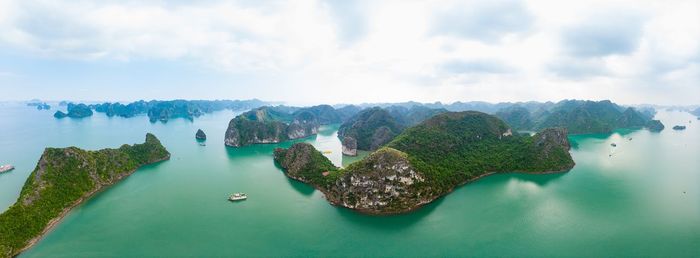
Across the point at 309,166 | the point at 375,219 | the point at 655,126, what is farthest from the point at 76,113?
the point at 655,126

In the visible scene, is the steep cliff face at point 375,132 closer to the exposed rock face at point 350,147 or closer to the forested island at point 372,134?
the forested island at point 372,134

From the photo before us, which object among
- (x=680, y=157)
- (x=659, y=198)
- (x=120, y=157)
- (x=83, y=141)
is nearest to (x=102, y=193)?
(x=120, y=157)

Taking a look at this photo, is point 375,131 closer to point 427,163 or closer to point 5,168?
point 427,163

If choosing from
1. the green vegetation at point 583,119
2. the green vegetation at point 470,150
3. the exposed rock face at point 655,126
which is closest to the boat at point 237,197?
the green vegetation at point 470,150

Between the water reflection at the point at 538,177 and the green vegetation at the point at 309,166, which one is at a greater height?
the green vegetation at the point at 309,166

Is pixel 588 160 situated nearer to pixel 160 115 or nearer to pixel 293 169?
pixel 293 169

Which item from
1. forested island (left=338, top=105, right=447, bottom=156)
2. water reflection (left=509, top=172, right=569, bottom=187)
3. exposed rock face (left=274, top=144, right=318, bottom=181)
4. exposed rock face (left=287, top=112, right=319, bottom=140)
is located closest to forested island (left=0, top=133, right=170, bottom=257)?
exposed rock face (left=274, top=144, right=318, bottom=181)

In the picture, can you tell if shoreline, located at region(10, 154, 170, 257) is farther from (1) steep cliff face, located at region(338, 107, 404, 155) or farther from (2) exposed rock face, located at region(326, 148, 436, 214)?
(1) steep cliff face, located at region(338, 107, 404, 155)
